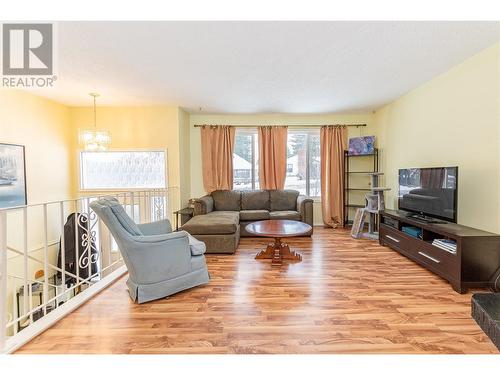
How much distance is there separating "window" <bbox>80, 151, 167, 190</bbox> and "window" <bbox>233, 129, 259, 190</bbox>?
1.52 m

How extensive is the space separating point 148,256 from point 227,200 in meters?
2.79

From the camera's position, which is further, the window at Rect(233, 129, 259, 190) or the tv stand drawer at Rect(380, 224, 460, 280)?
the window at Rect(233, 129, 259, 190)

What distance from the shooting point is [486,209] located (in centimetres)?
252

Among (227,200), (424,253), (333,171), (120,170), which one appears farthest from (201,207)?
(424,253)

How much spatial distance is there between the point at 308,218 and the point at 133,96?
3578mm

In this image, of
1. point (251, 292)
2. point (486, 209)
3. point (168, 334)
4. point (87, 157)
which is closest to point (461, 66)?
point (486, 209)

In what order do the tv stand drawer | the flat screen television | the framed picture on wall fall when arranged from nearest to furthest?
the tv stand drawer, the flat screen television, the framed picture on wall

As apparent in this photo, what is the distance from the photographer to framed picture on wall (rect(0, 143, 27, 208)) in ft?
10.6

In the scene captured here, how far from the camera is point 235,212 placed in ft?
14.8

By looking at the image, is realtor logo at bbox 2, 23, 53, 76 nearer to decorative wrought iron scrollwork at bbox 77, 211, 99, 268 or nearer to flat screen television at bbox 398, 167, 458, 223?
decorative wrought iron scrollwork at bbox 77, 211, 99, 268

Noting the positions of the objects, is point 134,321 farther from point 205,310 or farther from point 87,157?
point 87,157

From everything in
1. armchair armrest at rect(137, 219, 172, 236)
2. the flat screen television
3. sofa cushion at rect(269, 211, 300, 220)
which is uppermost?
the flat screen television

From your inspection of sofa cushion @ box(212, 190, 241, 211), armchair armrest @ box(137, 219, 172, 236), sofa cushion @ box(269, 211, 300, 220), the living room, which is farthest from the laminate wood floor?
sofa cushion @ box(212, 190, 241, 211)
